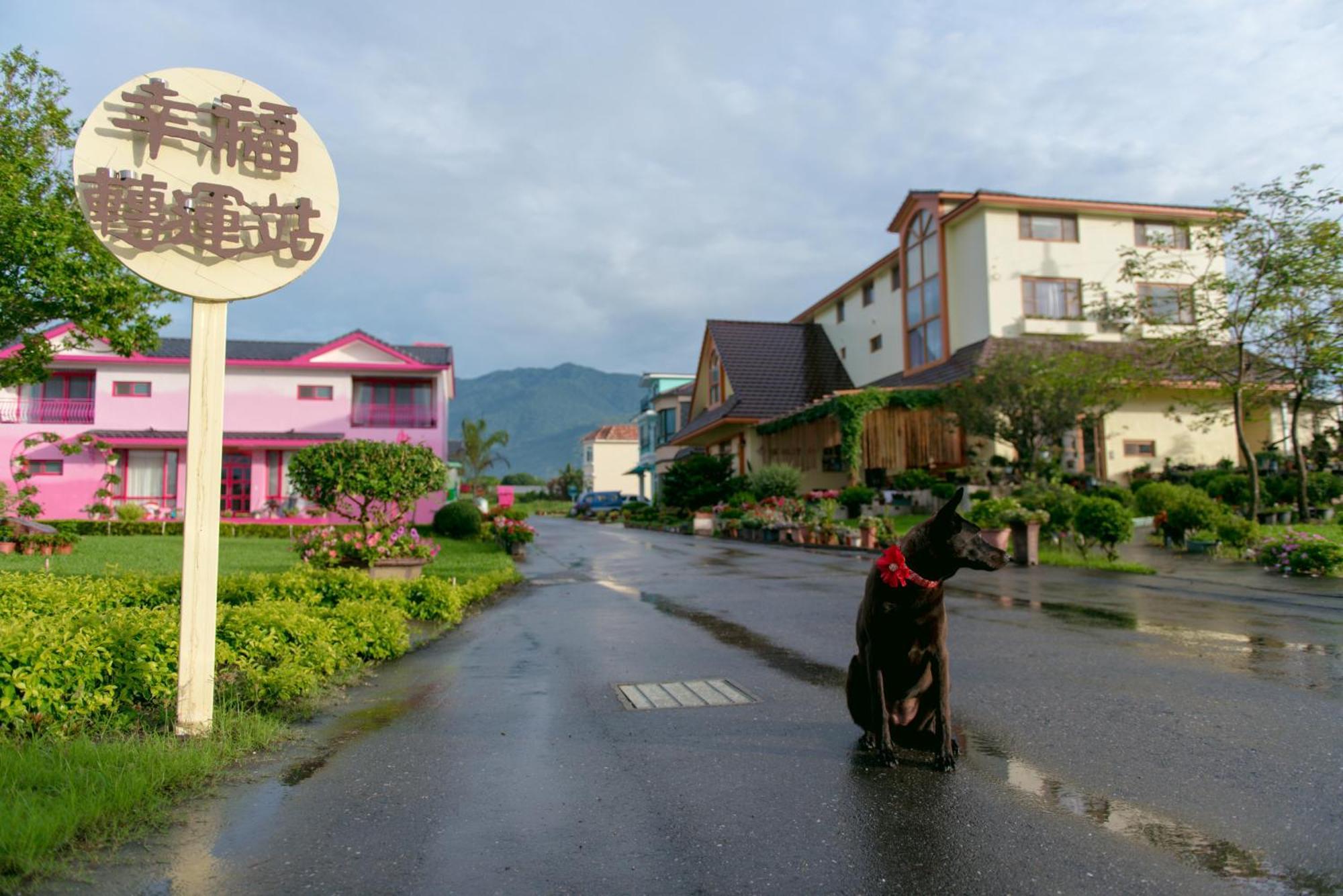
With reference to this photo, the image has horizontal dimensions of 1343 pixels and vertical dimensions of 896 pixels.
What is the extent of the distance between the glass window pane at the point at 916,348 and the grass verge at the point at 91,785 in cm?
2916

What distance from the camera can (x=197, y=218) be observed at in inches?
180

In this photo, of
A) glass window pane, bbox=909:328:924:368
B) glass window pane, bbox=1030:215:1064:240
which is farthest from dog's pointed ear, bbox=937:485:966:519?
glass window pane, bbox=909:328:924:368

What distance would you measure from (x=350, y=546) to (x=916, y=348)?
2483cm

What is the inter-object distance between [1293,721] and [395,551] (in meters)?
10.1

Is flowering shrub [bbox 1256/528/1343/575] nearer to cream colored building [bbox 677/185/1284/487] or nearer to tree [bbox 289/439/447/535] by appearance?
tree [bbox 289/439/447/535]

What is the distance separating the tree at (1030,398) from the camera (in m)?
20.7

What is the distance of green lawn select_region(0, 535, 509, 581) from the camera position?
12.8 metres

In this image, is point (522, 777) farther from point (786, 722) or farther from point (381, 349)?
point (381, 349)

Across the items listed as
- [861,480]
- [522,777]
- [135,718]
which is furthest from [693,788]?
[861,480]

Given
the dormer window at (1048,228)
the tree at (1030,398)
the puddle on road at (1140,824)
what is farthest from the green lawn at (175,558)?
the dormer window at (1048,228)

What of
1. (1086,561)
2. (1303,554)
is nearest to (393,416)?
(1086,561)

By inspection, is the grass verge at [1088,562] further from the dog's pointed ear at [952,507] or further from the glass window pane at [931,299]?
the glass window pane at [931,299]

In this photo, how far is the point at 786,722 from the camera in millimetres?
4930

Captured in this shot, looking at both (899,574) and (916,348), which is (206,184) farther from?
(916,348)
